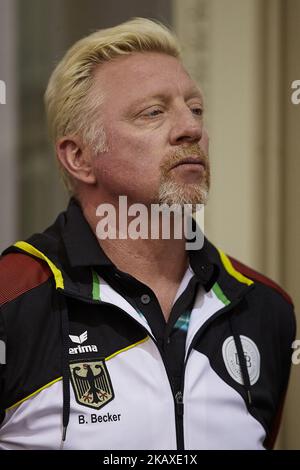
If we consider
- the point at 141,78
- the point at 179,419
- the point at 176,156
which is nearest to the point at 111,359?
the point at 179,419

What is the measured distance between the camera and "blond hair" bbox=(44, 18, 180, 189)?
5.67 feet

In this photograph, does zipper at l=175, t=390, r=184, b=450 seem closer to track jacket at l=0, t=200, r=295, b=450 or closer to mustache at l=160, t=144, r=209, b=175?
track jacket at l=0, t=200, r=295, b=450

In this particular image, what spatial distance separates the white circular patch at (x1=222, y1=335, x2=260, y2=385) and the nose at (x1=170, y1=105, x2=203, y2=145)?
442 millimetres

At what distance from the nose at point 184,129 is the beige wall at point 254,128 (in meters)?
0.53

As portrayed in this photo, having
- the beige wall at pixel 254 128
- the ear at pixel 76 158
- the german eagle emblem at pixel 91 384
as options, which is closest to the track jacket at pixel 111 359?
the german eagle emblem at pixel 91 384

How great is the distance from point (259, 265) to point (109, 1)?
106cm

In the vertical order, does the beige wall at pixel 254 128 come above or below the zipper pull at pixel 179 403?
above

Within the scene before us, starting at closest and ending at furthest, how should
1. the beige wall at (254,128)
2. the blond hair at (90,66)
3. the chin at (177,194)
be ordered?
the chin at (177,194)
the blond hair at (90,66)
the beige wall at (254,128)

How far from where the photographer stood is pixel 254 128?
Result: 2.19m

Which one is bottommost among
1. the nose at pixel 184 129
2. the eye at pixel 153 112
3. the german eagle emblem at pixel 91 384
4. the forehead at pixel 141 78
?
the german eagle emblem at pixel 91 384

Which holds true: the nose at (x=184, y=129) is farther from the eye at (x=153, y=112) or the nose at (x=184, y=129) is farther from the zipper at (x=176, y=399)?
the zipper at (x=176, y=399)

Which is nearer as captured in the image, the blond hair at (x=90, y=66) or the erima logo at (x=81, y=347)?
the erima logo at (x=81, y=347)

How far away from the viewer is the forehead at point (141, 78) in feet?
5.49

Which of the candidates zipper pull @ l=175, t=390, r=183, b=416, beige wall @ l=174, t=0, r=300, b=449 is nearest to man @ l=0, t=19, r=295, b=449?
zipper pull @ l=175, t=390, r=183, b=416
